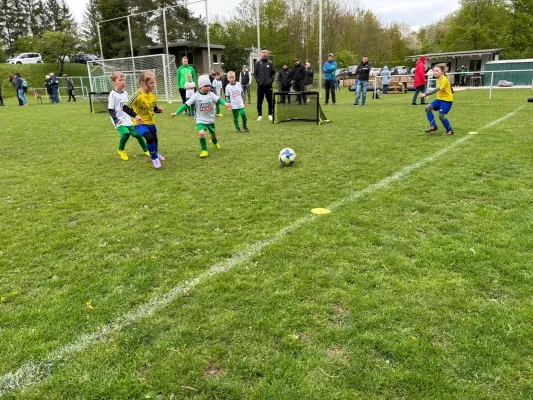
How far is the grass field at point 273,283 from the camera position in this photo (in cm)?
232

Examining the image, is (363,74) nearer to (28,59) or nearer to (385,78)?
(385,78)

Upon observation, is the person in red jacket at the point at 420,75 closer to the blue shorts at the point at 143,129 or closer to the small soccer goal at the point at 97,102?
the blue shorts at the point at 143,129

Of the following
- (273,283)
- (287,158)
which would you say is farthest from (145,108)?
(273,283)

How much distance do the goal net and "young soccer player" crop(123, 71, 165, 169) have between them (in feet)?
48.3

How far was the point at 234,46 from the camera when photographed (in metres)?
37.2

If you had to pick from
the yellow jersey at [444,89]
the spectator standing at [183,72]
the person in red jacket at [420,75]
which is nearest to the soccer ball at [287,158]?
the yellow jersey at [444,89]

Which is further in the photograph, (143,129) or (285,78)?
(285,78)

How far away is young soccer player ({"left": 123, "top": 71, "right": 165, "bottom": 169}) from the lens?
280 inches

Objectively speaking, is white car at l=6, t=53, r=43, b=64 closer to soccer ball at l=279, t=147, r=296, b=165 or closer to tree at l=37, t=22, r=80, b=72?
tree at l=37, t=22, r=80, b=72

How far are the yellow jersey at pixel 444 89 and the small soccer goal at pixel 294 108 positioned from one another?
4.11m

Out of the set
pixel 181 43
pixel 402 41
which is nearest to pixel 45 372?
pixel 181 43

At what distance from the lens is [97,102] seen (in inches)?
757

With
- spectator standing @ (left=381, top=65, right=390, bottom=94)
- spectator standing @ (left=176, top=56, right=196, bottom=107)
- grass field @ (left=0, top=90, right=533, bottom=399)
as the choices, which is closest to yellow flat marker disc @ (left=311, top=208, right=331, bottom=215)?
grass field @ (left=0, top=90, right=533, bottom=399)

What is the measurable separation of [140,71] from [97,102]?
5063mm
